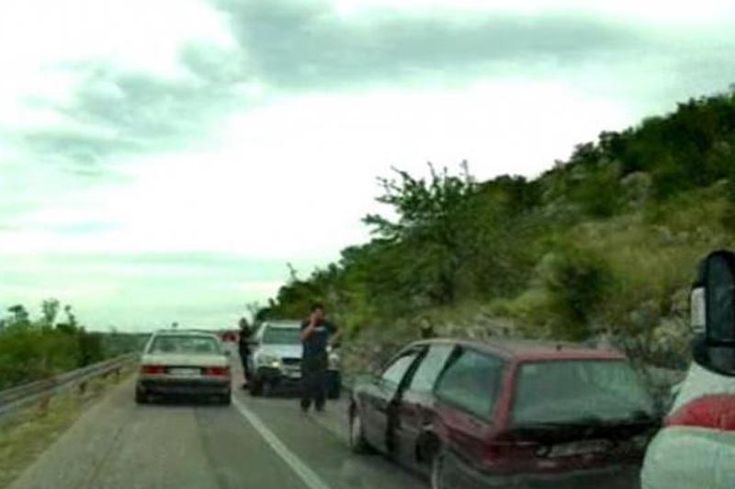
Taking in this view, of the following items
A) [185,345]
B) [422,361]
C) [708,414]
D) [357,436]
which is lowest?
[357,436]

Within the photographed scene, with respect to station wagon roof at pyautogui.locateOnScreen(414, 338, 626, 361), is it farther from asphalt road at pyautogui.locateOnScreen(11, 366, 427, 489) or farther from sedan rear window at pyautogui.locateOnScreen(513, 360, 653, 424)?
asphalt road at pyautogui.locateOnScreen(11, 366, 427, 489)

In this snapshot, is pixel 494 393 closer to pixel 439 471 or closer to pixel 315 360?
pixel 439 471

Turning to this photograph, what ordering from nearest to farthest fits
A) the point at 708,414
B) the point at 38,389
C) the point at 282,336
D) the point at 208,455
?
the point at 708,414 → the point at 208,455 → the point at 38,389 → the point at 282,336

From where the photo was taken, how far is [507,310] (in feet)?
94.1

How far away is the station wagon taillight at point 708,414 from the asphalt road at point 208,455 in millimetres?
8916

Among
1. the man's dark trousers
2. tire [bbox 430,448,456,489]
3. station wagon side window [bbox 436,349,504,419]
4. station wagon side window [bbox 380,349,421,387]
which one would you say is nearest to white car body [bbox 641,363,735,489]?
station wagon side window [bbox 436,349,504,419]

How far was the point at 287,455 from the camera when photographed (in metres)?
16.3

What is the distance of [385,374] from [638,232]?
17.7 meters

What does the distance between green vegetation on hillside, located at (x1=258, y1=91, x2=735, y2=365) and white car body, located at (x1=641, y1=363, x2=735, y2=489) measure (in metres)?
13.1

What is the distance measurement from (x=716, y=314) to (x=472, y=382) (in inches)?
311

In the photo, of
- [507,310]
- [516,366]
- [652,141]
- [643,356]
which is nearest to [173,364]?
[507,310]

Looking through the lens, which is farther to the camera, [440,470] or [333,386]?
[333,386]

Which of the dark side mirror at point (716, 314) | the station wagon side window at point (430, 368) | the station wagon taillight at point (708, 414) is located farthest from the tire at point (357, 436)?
the dark side mirror at point (716, 314)

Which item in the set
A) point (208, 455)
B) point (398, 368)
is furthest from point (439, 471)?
point (208, 455)
